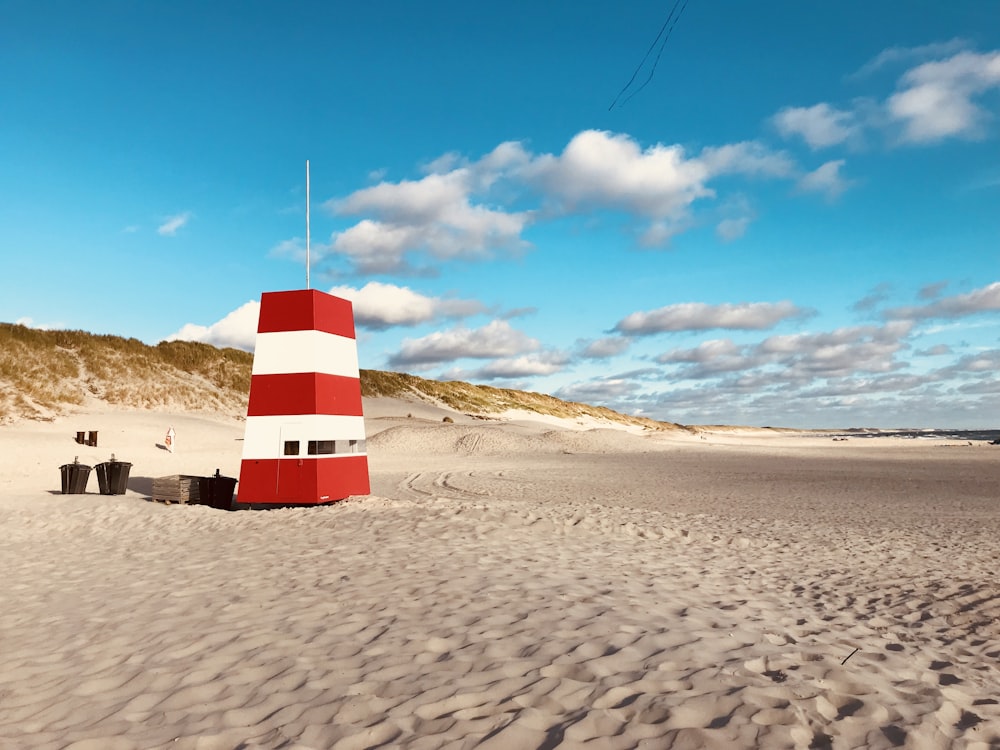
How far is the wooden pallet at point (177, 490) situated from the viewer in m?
17.5

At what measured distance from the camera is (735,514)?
17.3m

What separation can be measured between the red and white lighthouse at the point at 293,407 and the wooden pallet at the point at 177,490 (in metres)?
2.72

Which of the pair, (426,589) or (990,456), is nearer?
(426,589)

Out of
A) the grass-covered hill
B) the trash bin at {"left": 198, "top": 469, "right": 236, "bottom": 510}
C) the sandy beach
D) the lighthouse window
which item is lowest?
the sandy beach

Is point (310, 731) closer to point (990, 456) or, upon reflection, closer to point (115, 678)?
point (115, 678)

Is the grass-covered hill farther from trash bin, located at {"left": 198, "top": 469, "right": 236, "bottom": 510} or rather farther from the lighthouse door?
the lighthouse door

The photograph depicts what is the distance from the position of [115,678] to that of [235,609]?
6.21 ft

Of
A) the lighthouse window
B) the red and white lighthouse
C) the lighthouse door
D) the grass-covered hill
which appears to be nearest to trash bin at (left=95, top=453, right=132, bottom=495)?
the red and white lighthouse

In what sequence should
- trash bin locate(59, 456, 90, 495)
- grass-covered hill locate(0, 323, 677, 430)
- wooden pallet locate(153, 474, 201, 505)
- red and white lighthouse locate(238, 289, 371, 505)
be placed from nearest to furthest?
red and white lighthouse locate(238, 289, 371, 505) < wooden pallet locate(153, 474, 201, 505) < trash bin locate(59, 456, 90, 495) < grass-covered hill locate(0, 323, 677, 430)

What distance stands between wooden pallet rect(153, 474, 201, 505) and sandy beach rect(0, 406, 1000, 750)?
0.80 m

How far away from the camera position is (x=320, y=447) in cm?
1575

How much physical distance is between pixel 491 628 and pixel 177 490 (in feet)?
45.9

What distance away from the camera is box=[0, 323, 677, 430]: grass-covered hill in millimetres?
42344

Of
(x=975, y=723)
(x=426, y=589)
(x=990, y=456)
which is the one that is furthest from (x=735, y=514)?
(x=990, y=456)
